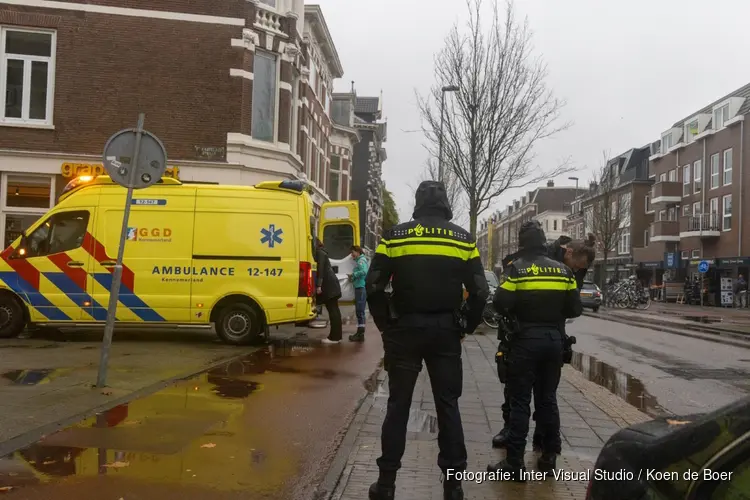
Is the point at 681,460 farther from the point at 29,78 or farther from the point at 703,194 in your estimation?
the point at 703,194

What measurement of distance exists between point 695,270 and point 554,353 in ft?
145

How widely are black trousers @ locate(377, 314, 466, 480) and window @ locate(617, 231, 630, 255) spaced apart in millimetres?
58137

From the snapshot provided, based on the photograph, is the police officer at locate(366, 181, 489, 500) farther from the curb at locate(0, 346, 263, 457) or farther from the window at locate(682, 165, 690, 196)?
the window at locate(682, 165, 690, 196)

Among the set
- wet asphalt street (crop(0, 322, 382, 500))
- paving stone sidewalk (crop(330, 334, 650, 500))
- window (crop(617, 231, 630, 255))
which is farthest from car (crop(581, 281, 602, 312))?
window (crop(617, 231, 630, 255))

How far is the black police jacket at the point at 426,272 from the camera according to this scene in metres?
4.00

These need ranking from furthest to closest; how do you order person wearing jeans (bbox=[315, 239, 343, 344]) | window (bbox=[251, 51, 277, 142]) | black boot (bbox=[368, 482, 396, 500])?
window (bbox=[251, 51, 277, 142]) → person wearing jeans (bbox=[315, 239, 343, 344]) → black boot (bbox=[368, 482, 396, 500])

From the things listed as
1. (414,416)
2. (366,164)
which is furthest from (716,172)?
(414,416)

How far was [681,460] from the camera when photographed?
201cm

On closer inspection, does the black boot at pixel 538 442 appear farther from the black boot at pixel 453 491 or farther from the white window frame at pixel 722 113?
the white window frame at pixel 722 113

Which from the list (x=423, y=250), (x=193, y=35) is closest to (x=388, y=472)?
(x=423, y=250)

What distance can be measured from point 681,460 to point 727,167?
4589 cm

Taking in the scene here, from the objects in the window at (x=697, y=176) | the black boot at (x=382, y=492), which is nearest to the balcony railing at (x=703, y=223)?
the window at (x=697, y=176)

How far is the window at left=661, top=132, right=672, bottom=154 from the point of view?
170 ft

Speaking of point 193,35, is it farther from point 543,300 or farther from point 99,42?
point 543,300
